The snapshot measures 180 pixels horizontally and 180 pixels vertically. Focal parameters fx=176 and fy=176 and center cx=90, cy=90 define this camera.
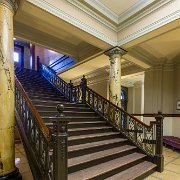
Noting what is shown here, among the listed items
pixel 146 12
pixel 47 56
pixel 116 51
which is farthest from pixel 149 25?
pixel 47 56

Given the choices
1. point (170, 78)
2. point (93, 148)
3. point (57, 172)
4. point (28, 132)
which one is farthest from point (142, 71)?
point (57, 172)

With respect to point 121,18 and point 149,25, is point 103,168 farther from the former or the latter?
point 121,18

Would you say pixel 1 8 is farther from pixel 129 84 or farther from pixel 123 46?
pixel 129 84

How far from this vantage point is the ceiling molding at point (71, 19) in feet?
13.1

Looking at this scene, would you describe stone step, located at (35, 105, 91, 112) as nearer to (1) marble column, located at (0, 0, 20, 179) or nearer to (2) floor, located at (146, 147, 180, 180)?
(1) marble column, located at (0, 0, 20, 179)

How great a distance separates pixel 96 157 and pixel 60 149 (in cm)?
162

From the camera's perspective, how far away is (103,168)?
11.6 feet

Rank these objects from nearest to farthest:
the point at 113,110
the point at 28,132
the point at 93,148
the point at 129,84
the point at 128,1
Result: 1. the point at 28,132
2. the point at 93,148
3. the point at 128,1
4. the point at 113,110
5. the point at 129,84

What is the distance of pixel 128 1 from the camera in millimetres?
4828

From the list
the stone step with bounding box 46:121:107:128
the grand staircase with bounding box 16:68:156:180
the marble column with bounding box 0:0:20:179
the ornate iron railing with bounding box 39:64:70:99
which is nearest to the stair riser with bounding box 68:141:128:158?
the grand staircase with bounding box 16:68:156:180

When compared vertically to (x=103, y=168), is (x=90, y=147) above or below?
above

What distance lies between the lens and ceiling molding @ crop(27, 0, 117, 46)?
3991 mm

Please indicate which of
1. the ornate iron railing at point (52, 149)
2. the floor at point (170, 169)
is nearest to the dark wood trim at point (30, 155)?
the ornate iron railing at point (52, 149)

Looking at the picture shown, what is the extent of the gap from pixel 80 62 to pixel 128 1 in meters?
4.06
